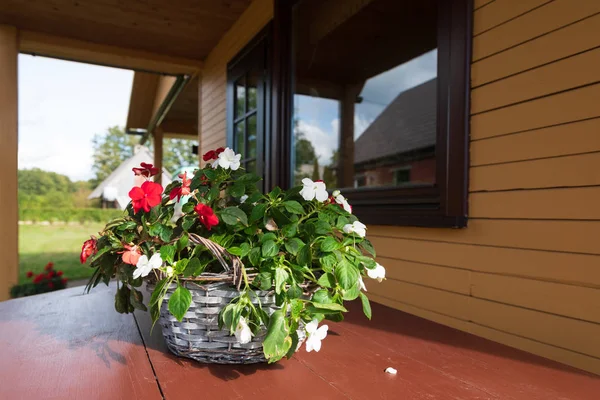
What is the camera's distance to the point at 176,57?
3.65 m

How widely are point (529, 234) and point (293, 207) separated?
71 cm

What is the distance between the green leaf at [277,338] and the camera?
58 cm

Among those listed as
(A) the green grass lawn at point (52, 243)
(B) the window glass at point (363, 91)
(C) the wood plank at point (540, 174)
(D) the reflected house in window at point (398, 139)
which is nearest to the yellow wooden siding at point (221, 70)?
(B) the window glass at point (363, 91)

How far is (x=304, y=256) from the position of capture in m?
0.63

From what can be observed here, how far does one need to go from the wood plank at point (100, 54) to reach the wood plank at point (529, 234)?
3.12m

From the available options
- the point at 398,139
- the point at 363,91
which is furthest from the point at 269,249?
the point at 363,91

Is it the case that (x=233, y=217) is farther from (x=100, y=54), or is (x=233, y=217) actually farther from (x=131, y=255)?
(x=100, y=54)

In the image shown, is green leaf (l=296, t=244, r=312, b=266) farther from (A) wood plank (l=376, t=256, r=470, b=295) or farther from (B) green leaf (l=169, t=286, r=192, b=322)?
(A) wood plank (l=376, t=256, r=470, b=295)

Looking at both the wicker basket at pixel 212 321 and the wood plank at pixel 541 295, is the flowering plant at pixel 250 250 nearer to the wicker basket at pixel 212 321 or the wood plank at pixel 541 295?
the wicker basket at pixel 212 321

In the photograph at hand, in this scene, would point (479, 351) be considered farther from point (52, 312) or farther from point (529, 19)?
point (52, 312)

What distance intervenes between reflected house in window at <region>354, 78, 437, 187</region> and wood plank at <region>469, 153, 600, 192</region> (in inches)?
32.5

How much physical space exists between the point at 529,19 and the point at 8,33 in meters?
3.41

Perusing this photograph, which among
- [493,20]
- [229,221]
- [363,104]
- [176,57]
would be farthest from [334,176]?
[229,221]

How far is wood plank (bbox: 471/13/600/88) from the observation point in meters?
0.91
